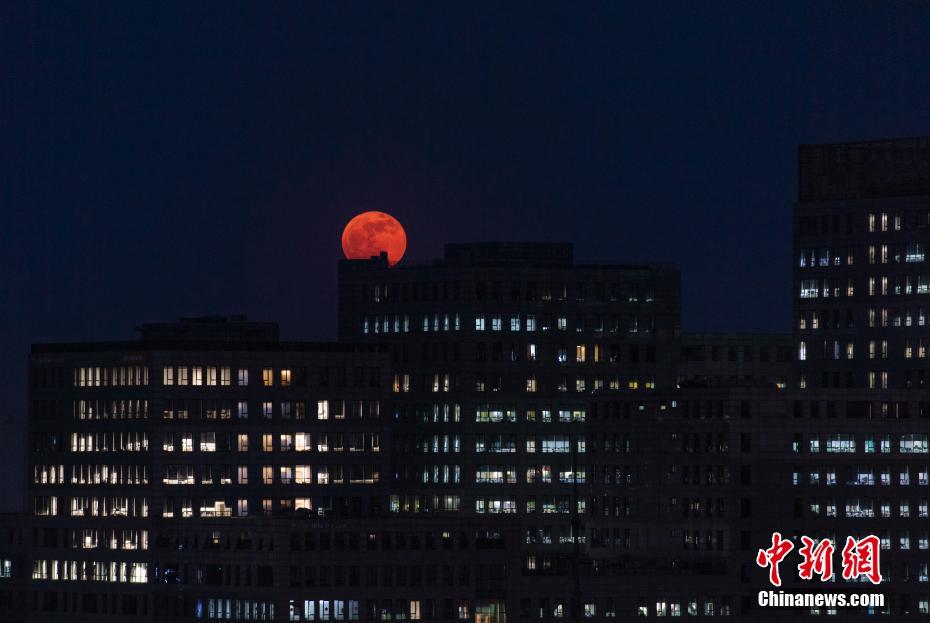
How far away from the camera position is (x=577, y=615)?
19125 centimetres
